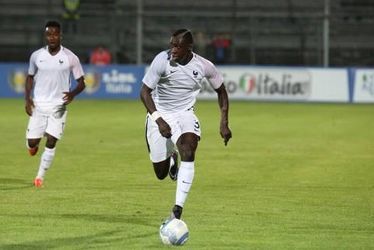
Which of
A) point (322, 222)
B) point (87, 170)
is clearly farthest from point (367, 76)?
point (322, 222)

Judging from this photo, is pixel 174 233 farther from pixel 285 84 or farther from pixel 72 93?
pixel 285 84

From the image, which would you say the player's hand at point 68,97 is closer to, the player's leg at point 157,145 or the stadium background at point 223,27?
the player's leg at point 157,145

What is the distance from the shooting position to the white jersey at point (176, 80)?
10.6 m

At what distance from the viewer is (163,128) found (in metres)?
10.3

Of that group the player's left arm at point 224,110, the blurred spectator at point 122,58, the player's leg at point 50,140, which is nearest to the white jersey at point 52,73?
the player's leg at point 50,140

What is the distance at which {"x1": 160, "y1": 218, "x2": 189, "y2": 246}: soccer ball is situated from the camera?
30.0ft

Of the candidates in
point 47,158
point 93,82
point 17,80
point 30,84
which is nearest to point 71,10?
point 93,82

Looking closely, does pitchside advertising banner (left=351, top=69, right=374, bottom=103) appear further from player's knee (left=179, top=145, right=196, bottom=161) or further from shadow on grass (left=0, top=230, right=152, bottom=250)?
shadow on grass (left=0, top=230, right=152, bottom=250)

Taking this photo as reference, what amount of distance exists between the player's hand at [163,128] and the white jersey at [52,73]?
14.3 ft

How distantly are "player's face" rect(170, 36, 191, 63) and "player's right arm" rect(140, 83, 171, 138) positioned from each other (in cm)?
47

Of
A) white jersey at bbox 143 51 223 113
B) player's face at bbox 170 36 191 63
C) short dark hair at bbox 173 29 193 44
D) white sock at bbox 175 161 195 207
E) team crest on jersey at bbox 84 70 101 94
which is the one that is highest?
short dark hair at bbox 173 29 193 44

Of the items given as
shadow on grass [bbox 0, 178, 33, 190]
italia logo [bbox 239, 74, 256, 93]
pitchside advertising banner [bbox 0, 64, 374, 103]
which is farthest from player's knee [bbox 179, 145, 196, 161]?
italia logo [bbox 239, 74, 256, 93]

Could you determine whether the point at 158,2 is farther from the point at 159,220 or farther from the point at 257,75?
the point at 159,220

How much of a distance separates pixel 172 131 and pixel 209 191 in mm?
3318
